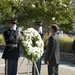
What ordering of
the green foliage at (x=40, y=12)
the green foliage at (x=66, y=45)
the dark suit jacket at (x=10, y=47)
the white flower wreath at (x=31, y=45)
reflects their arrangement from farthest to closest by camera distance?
1. the green foliage at (x=66, y=45)
2. the green foliage at (x=40, y=12)
3. the dark suit jacket at (x=10, y=47)
4. the white flower wreath at (x=31, y=45)

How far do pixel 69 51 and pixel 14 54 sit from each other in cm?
A: 890

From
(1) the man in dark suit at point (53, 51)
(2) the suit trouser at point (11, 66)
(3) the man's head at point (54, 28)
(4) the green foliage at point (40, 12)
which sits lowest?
(2) the suit trouser at point (11, 66)

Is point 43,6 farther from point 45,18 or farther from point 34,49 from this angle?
point 34,49

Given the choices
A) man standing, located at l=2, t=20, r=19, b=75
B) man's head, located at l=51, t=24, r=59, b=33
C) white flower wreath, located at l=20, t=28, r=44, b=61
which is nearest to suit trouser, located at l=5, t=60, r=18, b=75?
man standing, located at l=2, t=20, r=19, b=75

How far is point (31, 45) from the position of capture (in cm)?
716

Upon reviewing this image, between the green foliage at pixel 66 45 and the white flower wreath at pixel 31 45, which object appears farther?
the green foliage at pixel 66 45

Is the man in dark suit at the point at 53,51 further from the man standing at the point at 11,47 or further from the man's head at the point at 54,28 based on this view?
the man standing at the point at 11,47

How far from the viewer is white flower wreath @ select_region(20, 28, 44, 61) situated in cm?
706

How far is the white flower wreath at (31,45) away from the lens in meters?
7.06

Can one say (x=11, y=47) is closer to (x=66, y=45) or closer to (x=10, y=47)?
(x=10, y=47)

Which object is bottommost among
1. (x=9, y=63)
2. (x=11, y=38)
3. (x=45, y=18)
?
(x=9, y=63)

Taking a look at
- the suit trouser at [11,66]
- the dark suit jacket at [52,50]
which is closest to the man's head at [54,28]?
the dark suit jacket at [52,50]

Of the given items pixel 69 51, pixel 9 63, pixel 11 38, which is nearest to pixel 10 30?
pixel 11 38

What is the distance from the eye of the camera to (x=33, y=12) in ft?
41.3
